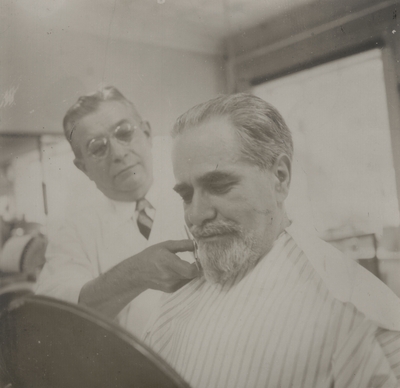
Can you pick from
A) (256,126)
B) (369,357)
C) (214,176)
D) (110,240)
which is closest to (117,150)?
(110,240)

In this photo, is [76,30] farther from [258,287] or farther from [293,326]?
[293,326]

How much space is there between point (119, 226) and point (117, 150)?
290 mm

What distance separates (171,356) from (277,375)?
0.38m

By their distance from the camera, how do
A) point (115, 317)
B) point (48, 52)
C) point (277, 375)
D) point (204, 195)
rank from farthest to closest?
point (48, 52), point (115, 317), point (204, 195), point (277, 375)

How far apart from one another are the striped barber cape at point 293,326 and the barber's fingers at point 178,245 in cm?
12

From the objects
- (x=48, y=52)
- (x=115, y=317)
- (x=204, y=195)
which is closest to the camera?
(x=204, y=195)

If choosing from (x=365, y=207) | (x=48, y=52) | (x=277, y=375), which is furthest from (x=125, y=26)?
(x=277, y=375)

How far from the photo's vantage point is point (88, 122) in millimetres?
1672

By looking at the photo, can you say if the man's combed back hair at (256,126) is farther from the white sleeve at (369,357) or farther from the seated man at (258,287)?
the white sleeve at (369,357)

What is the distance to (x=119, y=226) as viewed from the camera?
1.61m

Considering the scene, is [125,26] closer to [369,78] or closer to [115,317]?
[369,78]

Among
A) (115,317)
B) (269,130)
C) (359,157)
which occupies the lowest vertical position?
(115,317)

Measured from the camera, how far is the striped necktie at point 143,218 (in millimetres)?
1567

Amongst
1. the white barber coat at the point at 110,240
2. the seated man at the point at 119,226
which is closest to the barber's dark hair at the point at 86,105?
the seated man at the point at 119,226
